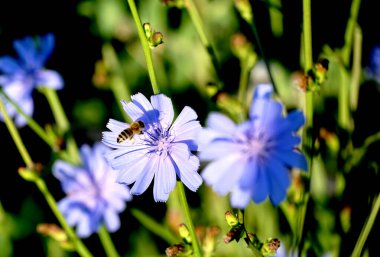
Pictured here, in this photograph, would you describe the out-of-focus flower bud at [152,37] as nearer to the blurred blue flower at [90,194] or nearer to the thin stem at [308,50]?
the thin stem at [308,50]

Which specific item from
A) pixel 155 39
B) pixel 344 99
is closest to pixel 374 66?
pixel 344 99

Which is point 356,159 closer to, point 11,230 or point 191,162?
point 191,162

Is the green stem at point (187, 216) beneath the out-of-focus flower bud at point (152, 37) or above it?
Result: beneath

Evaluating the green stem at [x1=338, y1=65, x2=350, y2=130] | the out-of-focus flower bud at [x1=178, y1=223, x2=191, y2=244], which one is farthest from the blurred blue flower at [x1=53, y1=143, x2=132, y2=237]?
the green stem at [x1=338, y1=65, x2=350, y2=130]

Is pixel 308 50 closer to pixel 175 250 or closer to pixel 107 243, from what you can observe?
pixel 175 250

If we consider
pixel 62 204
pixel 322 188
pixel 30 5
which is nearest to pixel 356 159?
pixel 322 188

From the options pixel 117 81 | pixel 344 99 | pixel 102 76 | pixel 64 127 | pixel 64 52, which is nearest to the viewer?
pixel 344 99

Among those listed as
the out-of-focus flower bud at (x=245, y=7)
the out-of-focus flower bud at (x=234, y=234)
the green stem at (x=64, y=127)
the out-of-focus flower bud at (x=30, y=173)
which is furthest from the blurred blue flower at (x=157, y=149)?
the green stem at (x=64, y=127)
